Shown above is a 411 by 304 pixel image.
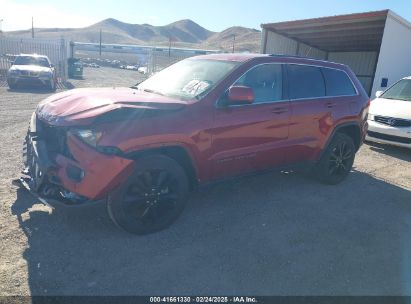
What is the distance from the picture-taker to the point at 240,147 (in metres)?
4.14

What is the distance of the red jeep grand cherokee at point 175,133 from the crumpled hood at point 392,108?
11.3 feet

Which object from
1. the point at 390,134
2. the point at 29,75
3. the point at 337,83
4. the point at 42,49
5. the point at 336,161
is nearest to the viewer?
the point at 337,83

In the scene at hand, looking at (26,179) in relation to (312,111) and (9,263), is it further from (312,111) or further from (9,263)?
(312,111)

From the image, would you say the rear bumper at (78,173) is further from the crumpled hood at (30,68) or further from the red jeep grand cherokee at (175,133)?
the crumpled hood at (30,68)

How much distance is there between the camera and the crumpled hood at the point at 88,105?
129 inches

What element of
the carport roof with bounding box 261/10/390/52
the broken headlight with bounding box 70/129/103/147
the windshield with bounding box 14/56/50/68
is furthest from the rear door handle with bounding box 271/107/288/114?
the windshield with bounding box 14/56/50/68

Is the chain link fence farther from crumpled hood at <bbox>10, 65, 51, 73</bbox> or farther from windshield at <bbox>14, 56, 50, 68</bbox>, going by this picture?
crumpled hood at <bbox>10, 65, 51, 73</bbox>

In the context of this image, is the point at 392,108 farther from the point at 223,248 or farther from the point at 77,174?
the point at 77,174

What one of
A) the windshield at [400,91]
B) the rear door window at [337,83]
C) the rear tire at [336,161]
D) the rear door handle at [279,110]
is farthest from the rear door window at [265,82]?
the windshield at [400,91]

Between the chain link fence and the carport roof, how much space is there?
46.3 feet

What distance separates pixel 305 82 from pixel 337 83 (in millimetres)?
834

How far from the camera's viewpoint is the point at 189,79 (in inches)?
172

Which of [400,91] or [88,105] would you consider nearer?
[88,105]

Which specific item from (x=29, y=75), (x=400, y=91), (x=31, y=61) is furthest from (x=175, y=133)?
(x=31, y=61)
